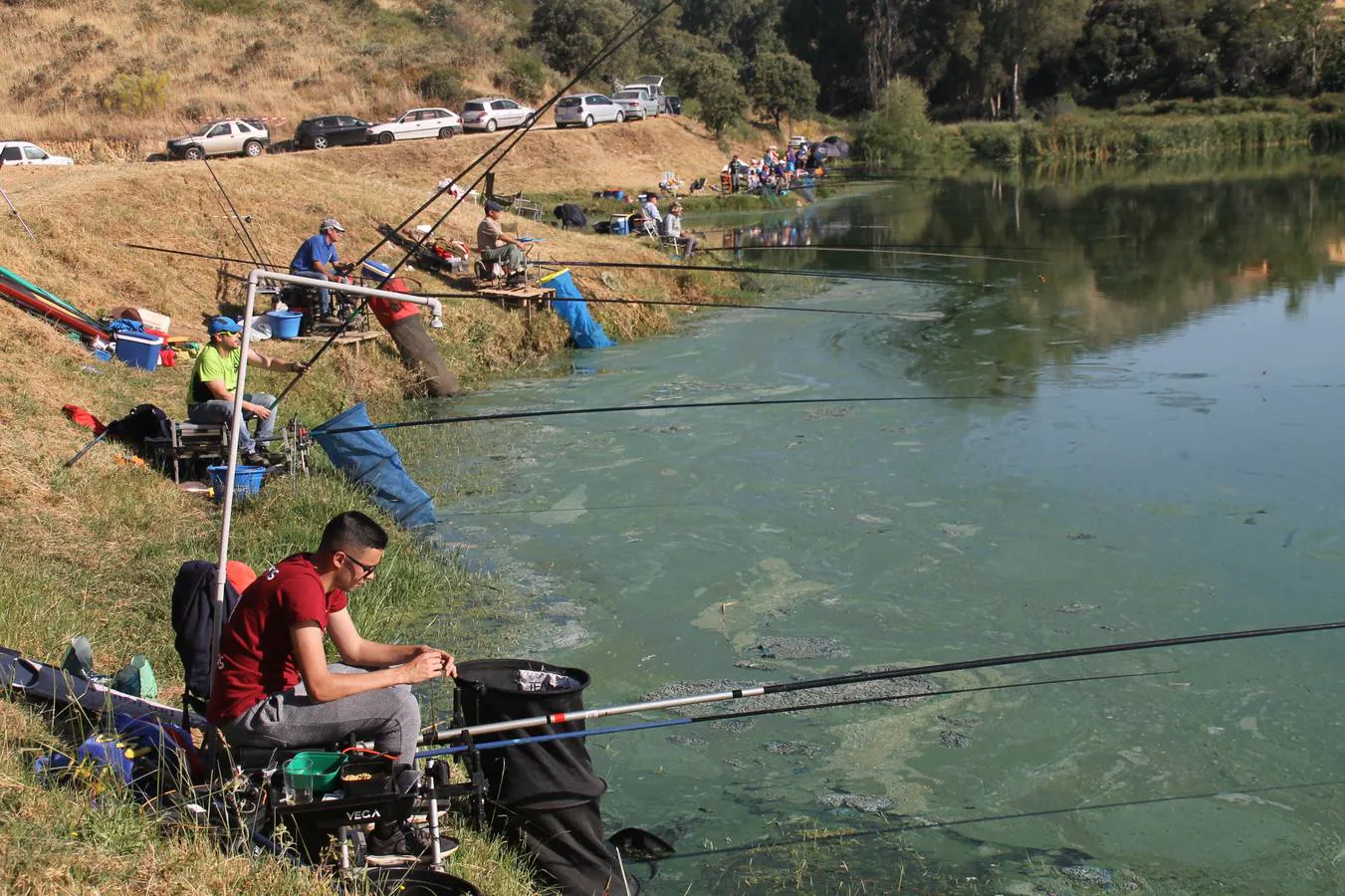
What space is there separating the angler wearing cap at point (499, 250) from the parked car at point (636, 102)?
27.2 metres

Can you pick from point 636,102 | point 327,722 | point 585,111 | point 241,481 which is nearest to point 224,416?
point 241,481

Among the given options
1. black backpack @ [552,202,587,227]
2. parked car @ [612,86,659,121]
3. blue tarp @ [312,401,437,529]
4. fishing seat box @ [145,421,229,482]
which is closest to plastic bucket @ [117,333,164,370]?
fishing seat box @ [145,421,229,482]

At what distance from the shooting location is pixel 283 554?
304 inches

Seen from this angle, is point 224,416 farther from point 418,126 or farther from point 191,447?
point 418,126

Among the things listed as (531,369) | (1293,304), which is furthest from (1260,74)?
(531,369)

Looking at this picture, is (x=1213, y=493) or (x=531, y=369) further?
(x=531, y=369)

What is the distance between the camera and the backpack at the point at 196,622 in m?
4.73

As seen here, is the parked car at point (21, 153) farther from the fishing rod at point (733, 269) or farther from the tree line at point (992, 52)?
the tree line at point (992, 52)

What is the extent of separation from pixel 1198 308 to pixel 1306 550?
9.62 meters

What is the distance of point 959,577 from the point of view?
8.09 metres

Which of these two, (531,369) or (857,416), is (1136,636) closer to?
(857,416)

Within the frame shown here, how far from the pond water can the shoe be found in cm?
116

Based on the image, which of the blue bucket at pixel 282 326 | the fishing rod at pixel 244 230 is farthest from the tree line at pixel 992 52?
the blue bucket at pixel 282 326

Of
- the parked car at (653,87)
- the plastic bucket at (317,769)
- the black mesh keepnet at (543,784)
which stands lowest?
the black mesh keepnet at (543,784)
